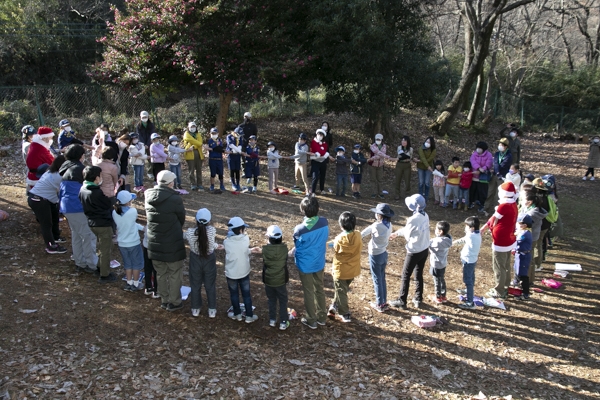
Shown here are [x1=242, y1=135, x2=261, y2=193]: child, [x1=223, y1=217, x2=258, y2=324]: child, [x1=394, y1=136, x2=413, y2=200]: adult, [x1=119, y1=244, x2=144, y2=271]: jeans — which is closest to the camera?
[x1=223, y1=217, x2=258, y2=324]: child

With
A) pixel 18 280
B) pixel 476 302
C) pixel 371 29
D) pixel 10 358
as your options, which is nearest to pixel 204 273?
pixel 10 358

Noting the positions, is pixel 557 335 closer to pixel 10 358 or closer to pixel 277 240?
pixel 277 240

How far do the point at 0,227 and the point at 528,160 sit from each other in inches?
751

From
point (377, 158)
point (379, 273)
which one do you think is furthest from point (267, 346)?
point (377, 158)

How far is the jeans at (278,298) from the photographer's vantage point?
6.09 m

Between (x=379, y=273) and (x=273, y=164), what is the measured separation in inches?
236

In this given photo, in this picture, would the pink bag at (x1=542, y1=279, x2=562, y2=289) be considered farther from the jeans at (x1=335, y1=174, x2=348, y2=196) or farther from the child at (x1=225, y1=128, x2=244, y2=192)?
the child at (x1=225, y1=128, x2=244, y2=192)

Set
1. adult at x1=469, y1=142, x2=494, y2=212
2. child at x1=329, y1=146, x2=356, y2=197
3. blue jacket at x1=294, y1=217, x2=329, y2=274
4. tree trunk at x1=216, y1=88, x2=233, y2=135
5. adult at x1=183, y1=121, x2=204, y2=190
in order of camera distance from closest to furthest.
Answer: blue jacket at x1=294, y1=217, x2=329, y2=274 < adult at x1=183, y1=121, x2=204, y2=190 < adult at x1=469, y1=142, x2=494, y2=212 < child at x1=329, y1=146, x2=356, y2=197 < tree trunk at x1=216, y1=88, x2=233, y2=135

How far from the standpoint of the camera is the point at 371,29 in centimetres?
1348

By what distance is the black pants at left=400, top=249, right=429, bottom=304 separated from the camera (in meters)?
7.00

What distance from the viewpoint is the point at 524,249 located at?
7.82 m

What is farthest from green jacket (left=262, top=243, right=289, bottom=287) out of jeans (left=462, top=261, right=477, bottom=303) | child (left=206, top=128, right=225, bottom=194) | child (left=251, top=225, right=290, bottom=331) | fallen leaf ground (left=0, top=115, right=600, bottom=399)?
child (left=206, top=128, right=225, bottom=194)

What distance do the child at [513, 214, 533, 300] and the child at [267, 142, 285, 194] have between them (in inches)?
238

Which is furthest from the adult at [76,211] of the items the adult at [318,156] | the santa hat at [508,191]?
the adult at [318,156]
